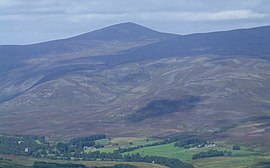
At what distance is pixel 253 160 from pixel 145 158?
2913 cm

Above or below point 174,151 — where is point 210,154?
below

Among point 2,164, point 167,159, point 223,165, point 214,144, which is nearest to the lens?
point 2,164

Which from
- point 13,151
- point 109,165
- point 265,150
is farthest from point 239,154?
point 13,151

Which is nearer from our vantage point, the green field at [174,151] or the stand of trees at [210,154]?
the stand of trees at [210,154]

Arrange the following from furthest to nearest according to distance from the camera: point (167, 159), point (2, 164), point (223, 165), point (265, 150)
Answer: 1. point (265, 150)
2. point (167, 159)
3. point (223, 165)
4. point (2, 164)

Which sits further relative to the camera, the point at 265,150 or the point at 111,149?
the point at 111,149

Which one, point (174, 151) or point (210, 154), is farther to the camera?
point (174, 151)

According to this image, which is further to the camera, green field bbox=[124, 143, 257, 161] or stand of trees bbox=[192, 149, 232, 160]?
green field bbox=[124, 143, 257, 161]

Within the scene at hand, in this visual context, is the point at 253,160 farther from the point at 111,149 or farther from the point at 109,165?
the point at 111,149

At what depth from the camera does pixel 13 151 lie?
18475 cm

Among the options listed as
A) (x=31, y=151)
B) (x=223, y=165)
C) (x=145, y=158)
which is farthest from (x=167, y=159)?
(x=31, y=151)

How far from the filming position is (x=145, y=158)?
171m

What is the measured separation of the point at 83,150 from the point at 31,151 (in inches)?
690

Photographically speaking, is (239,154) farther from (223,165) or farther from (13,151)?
(13,151)
